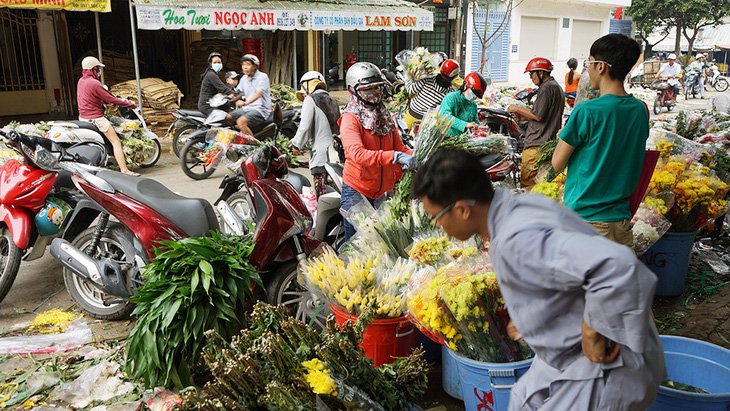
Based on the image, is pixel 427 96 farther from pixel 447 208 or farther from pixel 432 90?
pixel 447 208

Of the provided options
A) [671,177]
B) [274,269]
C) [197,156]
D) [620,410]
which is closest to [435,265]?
[274,269]

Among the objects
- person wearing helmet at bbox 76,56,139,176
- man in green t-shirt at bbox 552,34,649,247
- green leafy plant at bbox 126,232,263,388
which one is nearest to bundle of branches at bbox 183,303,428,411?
green leafy plant at bbox 126,232,263,388

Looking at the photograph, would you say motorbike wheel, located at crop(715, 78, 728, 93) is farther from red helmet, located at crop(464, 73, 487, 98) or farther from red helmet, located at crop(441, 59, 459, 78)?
red helmet, located at crop(464, 73, 487, 98)

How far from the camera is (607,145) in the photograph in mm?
2963

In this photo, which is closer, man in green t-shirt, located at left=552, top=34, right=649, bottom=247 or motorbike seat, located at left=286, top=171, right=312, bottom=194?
man in green t-shirt, located at left=552, top=34, right=649, bottom=247

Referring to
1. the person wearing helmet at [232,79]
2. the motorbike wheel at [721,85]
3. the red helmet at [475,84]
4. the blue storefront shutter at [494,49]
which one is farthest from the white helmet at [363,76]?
the motorbike wheel at [721,85]

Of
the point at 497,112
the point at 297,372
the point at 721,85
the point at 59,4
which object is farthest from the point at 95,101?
the point at 721,85

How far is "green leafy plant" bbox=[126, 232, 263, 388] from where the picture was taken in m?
3.05

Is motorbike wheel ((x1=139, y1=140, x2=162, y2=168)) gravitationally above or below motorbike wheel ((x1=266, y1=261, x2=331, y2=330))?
below

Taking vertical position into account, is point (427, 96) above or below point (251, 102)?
above

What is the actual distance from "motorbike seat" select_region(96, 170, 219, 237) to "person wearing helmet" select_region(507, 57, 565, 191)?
332cm

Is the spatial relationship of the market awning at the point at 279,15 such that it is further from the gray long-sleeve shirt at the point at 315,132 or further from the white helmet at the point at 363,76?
the white helmet at the point at 363,76

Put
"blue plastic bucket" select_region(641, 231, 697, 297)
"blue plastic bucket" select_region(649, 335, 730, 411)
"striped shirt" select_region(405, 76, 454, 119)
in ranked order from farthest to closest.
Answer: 1. "striped shirt" select_region(405, 76, 454, 119)
2. "blue plastic bucket" select_region(641, 231, 697, 297)
3. "blue plastic bucket" select_region(649, 335, 730, 411)

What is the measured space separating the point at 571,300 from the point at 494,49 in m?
22.0
